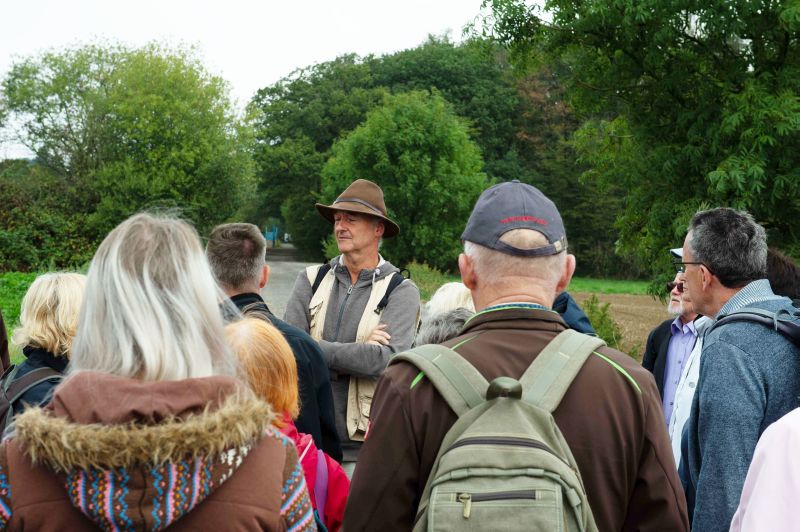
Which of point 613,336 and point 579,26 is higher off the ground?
point 579,26

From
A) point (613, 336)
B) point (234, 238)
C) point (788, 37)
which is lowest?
point (613, 336)

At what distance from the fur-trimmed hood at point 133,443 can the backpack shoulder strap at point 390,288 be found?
2.94 m

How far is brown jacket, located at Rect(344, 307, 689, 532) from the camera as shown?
6.86 feet

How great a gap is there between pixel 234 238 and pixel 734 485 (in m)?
2.42

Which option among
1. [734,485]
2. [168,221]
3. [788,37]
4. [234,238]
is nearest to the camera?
[168,221]

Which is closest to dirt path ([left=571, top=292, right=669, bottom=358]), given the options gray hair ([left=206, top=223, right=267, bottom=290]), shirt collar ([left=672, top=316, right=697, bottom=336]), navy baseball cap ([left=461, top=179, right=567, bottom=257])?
shirt collar ([left=672, top=316, right=697, bottom=336])

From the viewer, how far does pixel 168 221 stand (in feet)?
6.88

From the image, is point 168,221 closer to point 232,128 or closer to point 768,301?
point 768,301

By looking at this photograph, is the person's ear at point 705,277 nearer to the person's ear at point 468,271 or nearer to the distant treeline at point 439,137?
the person's ear at point 468,271

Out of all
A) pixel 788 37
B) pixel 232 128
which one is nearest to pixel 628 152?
pixel 788 37

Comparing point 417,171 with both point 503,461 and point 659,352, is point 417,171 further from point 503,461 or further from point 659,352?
point 503,461

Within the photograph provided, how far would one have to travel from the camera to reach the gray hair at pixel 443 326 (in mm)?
3398

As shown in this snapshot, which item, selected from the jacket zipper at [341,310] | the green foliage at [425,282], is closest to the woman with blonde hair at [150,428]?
the jacket zipper at [341,310]

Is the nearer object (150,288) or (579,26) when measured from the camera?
(150,288)
